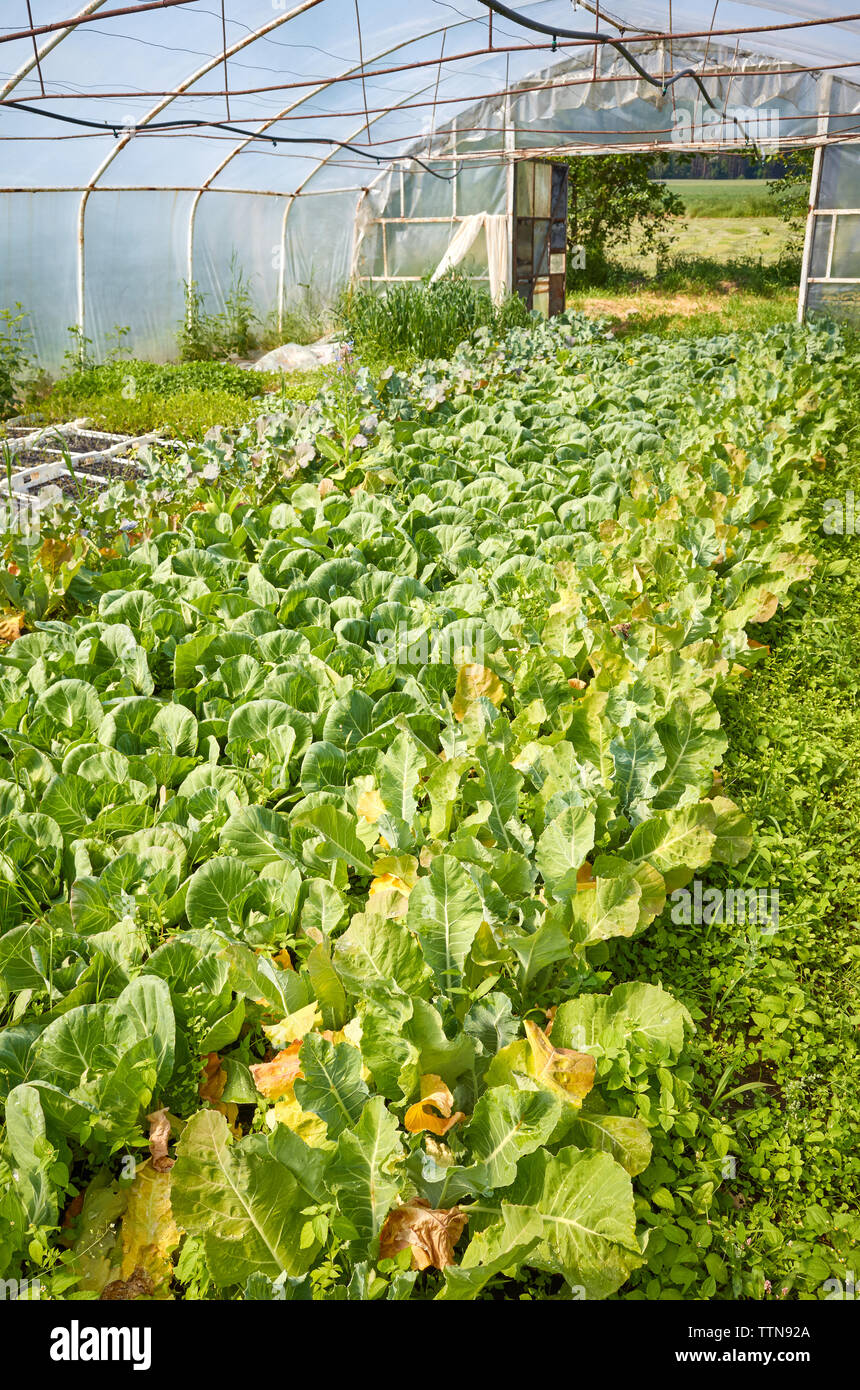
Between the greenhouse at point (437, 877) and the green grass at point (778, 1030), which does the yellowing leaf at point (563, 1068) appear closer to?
the greenhouse at point (437, 877)

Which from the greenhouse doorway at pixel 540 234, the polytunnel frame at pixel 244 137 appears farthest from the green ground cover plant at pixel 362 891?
the greenhouse doorway at pixel 540 234

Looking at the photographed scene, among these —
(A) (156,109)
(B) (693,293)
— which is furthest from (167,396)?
(B) (693,293)

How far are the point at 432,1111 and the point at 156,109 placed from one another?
10.2 m

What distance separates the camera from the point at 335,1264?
1.50 metres

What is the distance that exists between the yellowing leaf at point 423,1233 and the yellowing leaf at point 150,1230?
0.35 meters

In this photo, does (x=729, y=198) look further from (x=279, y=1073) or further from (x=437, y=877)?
(x=279, y=1073)

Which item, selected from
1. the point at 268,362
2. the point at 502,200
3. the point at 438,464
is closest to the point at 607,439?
the point at 438,464

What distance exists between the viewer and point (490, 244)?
13.4 metres

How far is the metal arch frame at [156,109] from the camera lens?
8.47 metres

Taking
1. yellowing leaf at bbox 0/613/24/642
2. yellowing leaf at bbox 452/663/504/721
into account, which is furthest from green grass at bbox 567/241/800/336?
yellowing leaf at bbox 452/663/504/721

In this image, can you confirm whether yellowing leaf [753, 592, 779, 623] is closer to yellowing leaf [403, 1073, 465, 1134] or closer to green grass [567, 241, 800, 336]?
yellowing leaf [403, 1073, 465, 1134]

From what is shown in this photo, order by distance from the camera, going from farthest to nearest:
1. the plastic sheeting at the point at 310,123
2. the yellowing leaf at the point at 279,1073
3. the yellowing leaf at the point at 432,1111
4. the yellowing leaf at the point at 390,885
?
1. the plastic sheeting at the point at 310,123
2. the yellowing leaf at the point at 390,885
3. the yellowing leaf at the point at 279,1073
4. the yellowing leaf at the point at 432,1111

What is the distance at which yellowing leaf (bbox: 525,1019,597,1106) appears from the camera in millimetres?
1612

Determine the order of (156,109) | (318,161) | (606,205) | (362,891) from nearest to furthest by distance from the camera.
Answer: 1. (362,891)
2. (156,109)
3. (318,161)
4. (606,205)
